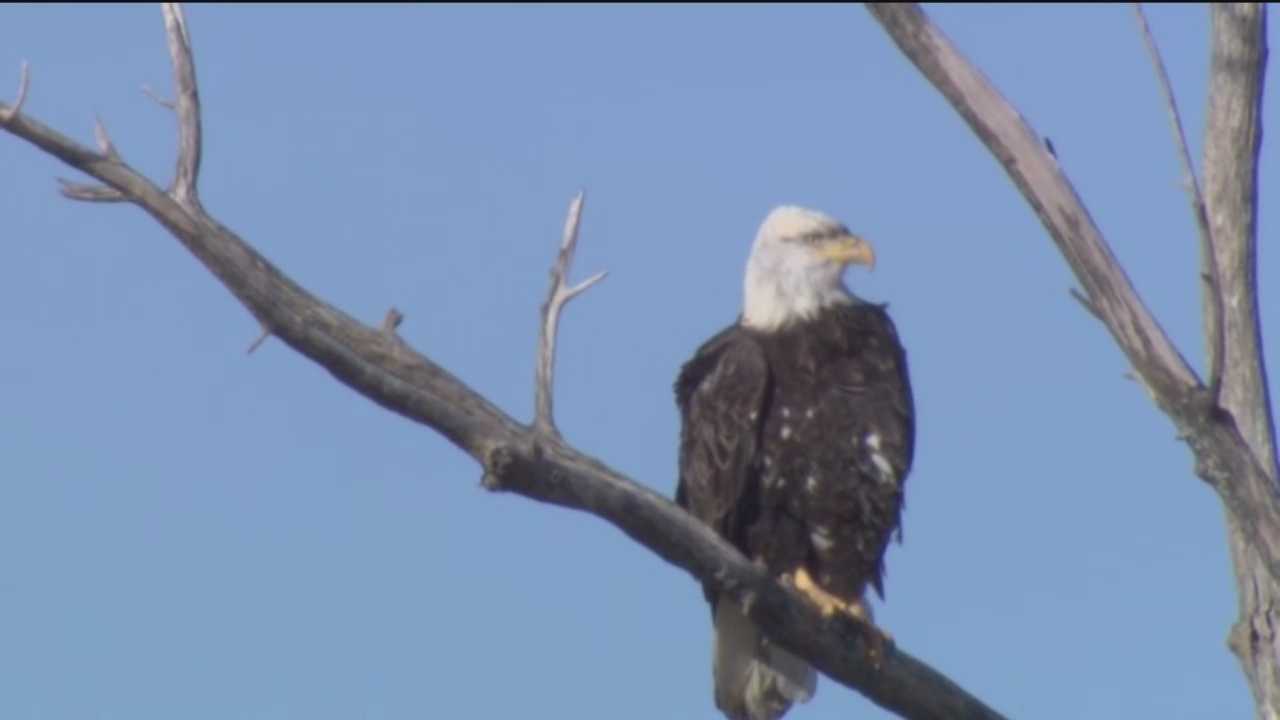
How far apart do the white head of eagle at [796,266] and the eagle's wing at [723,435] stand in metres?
0.25

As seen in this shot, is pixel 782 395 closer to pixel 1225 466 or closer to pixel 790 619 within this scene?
pixel 790 619

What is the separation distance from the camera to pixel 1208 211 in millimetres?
5141

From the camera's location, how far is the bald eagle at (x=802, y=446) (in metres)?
6.96

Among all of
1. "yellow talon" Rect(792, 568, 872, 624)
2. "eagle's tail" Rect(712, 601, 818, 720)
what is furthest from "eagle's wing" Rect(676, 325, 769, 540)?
"eagle's tail" Rect(712, 601, 818, 720)

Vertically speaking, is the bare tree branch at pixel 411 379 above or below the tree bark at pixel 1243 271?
below

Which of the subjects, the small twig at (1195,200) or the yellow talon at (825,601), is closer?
the small twig at (1195,200)

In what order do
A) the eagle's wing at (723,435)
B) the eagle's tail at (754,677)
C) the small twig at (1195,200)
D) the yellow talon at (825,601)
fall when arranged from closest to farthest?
the small twig at (1195,200) → the yellow talon at (825,601) → the eagle's wing at (723,435) → the eagle's tail at (754,677)

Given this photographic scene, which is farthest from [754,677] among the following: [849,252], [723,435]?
[849,252]

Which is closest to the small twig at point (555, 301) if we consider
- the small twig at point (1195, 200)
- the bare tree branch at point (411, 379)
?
the bare tree branch at point (411, 379)

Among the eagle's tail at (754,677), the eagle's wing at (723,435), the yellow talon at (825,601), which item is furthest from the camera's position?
the eagle's tail at (754,677)

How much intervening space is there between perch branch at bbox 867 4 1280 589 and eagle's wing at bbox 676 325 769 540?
2.16 meters

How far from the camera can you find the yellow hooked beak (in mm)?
7516

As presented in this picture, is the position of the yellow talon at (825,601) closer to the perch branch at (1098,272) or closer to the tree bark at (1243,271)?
the tree bark at (1243,271)

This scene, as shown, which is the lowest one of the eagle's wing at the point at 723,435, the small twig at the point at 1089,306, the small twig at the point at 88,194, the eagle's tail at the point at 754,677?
the small twig at the point at 88,194
